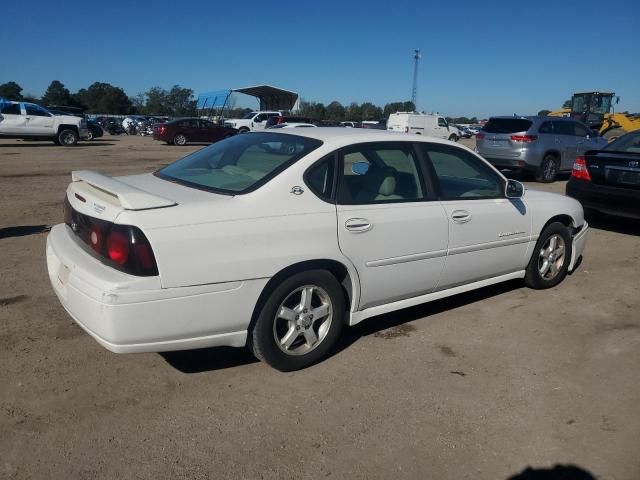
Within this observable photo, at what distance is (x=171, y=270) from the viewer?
111 inches

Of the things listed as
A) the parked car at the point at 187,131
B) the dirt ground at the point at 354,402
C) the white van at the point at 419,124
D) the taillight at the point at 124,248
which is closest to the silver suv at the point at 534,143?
the dirt ground at the point at 354,402

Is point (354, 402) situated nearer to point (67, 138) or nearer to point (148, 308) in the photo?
point (148, 308)

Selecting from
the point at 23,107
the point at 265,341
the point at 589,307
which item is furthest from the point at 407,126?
the point at 265,341

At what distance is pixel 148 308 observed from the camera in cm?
280

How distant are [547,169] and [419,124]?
1688 cm

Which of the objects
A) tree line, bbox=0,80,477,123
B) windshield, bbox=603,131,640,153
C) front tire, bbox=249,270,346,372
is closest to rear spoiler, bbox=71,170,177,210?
front tire, bbox=249,270,346,372

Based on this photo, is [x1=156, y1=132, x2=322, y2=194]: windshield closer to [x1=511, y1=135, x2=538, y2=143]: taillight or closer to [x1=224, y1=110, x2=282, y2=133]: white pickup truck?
[x1=511, y1=135, x2=538, y2=143]: taillight

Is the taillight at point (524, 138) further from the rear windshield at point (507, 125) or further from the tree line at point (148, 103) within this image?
the tree line at point (148, 103)

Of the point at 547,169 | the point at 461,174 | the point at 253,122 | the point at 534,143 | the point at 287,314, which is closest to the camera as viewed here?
the point at 287,314

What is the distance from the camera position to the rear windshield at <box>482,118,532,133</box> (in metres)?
13.1

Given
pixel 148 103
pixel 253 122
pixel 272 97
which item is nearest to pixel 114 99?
pixel 148 103

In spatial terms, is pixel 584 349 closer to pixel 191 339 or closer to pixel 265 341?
pixel 265 341

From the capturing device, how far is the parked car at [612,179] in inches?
280

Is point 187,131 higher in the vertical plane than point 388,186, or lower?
higher
